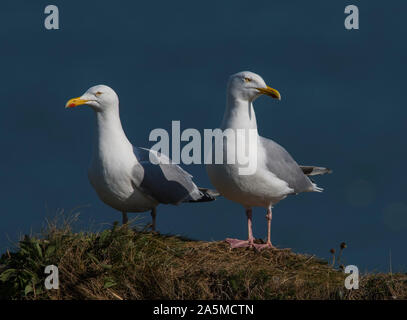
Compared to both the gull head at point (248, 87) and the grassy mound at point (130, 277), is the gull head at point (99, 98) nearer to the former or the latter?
the gull head at point (248, 87)

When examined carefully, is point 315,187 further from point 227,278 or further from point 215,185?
point 227,278

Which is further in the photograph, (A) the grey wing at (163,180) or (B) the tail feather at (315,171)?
(B) the tail feather at (315,171)

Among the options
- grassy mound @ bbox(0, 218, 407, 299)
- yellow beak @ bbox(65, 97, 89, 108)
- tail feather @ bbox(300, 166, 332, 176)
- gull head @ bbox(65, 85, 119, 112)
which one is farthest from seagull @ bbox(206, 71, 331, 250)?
yellow beak @ bbox(65, 97, 89, 108)

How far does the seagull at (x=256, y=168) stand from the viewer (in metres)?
12.3

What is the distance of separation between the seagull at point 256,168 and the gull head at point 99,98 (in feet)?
6.10

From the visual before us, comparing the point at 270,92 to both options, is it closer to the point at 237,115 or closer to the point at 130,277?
the point at 237,115

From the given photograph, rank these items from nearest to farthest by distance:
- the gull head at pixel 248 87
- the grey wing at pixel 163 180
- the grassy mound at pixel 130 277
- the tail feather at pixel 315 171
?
the grassy mound at pixel 130 277
the gull head at pixel 248 87
the grey wing at pixel 163 180
the tail feather at pixel 315 171

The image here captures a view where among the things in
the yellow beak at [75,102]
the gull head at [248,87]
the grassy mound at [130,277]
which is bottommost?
the grassy mound at [130,277]

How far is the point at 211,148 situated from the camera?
1259 cm

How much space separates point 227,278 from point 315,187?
394 cm

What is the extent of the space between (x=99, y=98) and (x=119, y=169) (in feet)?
3.94

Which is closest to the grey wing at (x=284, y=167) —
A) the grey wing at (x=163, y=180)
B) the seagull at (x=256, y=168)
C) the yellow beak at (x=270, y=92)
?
the seagull at (x=256, y=168)

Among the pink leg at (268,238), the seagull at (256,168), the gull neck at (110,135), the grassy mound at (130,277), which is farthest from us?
the gull neck at (110,135)
